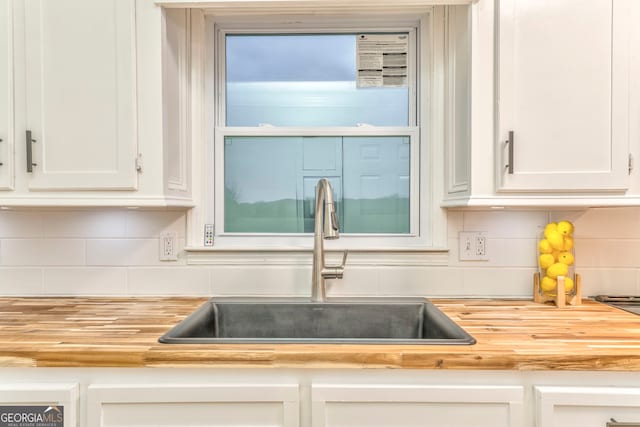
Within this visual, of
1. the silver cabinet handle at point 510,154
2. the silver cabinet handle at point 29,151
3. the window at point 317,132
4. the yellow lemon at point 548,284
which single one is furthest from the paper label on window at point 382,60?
the silver cabinet handle at point 29,151

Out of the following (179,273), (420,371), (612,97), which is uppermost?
(612,97)

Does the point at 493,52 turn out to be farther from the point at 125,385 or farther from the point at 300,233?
the point at 125,385

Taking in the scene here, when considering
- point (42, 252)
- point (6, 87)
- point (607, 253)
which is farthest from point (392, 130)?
point (42, 252)

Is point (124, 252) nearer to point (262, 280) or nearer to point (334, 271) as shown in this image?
point (262, 280)

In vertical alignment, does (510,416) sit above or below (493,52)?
below

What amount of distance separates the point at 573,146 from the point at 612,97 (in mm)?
193

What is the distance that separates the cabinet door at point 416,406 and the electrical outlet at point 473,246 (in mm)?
710

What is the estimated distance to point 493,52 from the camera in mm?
1405

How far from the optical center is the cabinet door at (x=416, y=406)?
1.07 metres

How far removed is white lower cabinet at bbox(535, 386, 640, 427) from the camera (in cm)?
106

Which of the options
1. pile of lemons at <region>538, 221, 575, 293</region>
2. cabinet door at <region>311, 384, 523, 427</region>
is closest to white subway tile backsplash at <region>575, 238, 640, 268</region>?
pile of lemons at <region>538, 221, 575, 293</region>

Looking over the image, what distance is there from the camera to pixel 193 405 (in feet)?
3.56

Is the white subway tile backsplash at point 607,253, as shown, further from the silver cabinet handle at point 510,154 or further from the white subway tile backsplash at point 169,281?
the white subway tile backsplash at point 169,281

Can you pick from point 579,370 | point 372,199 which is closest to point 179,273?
point 372,199
